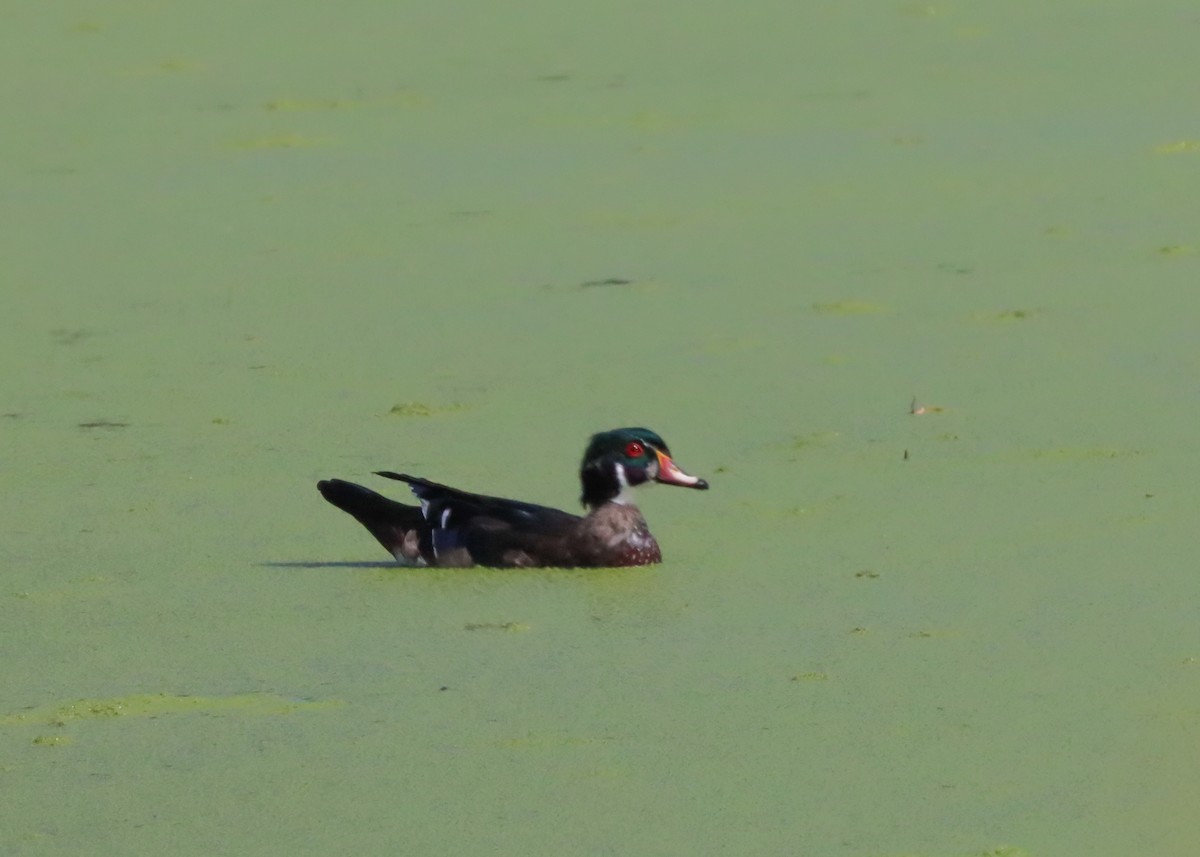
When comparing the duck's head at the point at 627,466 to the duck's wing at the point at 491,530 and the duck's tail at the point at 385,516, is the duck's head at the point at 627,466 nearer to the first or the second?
the duck's wing at the point at 491,530

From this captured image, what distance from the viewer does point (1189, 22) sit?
7707 mm

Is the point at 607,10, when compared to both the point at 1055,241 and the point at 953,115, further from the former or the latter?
the point at 1055,241

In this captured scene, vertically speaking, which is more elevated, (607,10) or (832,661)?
(607,10)

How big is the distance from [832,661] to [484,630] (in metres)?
0.50

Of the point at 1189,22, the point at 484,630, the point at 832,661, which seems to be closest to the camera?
the point at 832,661

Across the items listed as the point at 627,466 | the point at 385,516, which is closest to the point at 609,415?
the point at 627,466

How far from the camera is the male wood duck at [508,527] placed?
3.82 metres

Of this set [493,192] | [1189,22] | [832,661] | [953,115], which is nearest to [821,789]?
[832,661]

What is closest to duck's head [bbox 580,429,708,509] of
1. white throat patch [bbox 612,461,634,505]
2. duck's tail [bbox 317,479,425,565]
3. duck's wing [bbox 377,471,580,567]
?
white throat patch [bbox 612,461,634,505]

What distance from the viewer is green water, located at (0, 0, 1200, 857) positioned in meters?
2.84

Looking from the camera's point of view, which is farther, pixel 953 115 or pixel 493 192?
pixel 953 115

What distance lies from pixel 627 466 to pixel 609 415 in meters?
0.63

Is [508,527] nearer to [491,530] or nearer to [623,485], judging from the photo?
[491,530]

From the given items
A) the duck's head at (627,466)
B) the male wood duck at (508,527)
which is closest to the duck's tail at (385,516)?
the male wood duck at (508,527)
